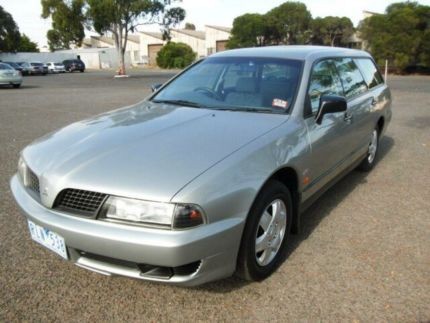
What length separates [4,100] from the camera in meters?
14.2

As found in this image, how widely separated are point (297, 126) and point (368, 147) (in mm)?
2290

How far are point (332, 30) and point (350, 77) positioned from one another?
4815cm

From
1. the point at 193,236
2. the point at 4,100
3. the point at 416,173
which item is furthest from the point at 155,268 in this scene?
the point at 4,100

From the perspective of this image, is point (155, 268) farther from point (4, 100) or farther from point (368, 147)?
point (4, 100)

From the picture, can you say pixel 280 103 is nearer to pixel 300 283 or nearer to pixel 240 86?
pixel 240 86

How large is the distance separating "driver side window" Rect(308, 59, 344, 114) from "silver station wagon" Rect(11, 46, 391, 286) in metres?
0.01

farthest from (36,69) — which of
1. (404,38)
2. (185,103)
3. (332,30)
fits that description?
(185,103)

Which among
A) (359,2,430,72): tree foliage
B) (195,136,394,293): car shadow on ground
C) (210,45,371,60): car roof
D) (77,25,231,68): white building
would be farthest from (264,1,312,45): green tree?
(210,45,371,60): car roof

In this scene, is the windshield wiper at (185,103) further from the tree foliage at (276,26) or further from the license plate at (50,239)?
the tree foliage at (276,26)

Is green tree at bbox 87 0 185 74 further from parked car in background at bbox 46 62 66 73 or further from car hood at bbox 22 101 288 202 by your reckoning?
car hood at bbox 22 101 288 202

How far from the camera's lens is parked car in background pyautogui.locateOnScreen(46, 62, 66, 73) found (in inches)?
1700

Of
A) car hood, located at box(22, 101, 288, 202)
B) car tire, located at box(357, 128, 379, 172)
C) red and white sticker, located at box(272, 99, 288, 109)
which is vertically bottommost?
car tire, located at box(357, 128, 379, 172)

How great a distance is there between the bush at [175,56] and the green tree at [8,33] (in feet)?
66.8

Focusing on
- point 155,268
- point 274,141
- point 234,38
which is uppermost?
point 234,38
